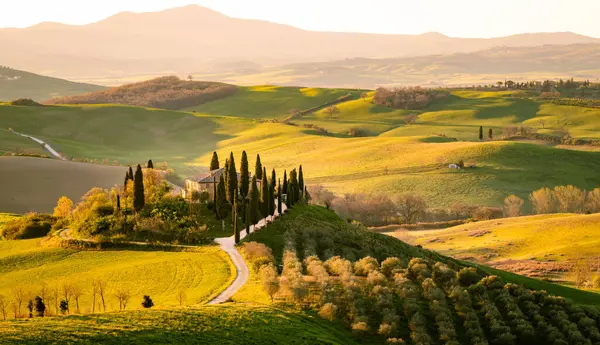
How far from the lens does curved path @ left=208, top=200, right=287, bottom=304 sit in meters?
48.5

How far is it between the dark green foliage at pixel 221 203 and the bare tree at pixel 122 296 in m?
23.7

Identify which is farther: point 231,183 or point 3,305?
point 231,183

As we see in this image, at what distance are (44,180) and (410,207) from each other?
Result: 6527 centimetres

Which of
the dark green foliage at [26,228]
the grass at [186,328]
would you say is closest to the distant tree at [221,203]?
the dark green foliage at [26,228]

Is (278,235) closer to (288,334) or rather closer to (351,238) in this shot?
(351,238)

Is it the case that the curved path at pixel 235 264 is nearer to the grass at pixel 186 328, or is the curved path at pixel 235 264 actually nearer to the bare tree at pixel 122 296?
the grass at pixel 186 328

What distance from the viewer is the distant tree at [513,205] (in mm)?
120688

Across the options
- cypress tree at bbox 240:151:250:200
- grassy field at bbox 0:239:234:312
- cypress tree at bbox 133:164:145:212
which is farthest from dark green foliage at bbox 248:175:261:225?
cypress tree at bbox 133:164:145:212

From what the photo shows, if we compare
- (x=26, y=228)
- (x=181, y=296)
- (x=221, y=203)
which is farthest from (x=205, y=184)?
(x=181, y=296)

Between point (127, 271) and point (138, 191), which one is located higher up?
point (138, 191)

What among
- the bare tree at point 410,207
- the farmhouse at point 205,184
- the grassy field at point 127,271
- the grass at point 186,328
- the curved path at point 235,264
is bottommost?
the bare tree at point 410,207

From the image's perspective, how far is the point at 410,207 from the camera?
124 m

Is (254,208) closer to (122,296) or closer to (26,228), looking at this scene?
(26,228)

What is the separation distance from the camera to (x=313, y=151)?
179 meters
